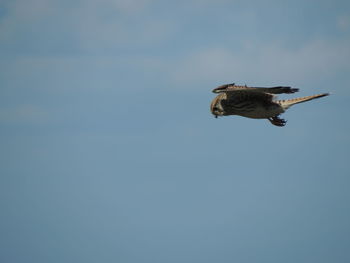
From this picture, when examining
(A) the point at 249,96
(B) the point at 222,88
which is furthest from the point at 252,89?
(B) the point at 222,88

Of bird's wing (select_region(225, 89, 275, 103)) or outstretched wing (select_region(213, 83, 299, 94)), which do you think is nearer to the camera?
outstretched wing (select_region(213, 83, 299, 94))

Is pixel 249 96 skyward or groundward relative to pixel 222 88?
groundward

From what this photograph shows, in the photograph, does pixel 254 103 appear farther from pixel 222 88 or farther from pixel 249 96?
pixel 222 88

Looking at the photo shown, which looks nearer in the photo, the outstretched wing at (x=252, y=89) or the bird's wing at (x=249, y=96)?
the outstretched wing at (x=252, y=89)

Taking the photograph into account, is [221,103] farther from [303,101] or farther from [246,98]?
[303,101]

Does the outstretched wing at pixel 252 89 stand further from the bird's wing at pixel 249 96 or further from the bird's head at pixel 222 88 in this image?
the bird's wing at pixel 249 96

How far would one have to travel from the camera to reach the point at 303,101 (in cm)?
2697

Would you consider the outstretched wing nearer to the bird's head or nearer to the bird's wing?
the bird's head

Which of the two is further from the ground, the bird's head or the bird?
the bird's head

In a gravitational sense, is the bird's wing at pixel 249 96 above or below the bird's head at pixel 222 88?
below

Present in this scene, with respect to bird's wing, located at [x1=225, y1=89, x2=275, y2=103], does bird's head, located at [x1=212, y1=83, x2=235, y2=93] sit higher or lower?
higher

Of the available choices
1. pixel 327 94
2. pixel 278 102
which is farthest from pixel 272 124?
pixel 327 94

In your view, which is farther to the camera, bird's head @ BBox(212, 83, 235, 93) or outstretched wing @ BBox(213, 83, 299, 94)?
bird's head @ BBox(212, 83, 235, 93)

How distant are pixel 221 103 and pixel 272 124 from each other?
274cm
